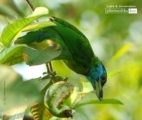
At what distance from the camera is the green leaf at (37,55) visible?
824 millimetres

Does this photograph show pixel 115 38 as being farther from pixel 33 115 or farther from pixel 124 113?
pixel 33 115

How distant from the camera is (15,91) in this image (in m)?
0.91

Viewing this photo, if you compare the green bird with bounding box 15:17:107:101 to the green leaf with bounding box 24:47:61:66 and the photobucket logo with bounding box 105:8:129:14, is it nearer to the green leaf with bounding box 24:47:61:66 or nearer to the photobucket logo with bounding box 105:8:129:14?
the green leaf with bounding box 24:47:61:66

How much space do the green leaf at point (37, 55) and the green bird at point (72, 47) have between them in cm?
7

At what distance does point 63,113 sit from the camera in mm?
854

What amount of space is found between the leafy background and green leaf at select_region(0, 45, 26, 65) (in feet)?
0.92

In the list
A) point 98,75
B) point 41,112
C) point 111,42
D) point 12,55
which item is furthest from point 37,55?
point 111,42

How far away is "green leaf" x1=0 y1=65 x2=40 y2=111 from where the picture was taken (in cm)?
87

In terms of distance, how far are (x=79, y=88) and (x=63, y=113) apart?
0.16m

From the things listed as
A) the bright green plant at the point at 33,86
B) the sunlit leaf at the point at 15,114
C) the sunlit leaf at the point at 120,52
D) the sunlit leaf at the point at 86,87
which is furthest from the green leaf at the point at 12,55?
the sunlit leaf at the point at 120,52

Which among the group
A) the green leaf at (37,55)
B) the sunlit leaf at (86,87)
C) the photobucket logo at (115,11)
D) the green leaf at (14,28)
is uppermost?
the green leaf at (14,28)

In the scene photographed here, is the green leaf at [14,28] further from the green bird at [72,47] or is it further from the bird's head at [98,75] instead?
the bird's head at [98,75]

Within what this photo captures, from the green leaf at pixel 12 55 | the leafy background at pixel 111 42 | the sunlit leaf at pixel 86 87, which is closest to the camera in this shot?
the green leaf at pixel 12 55

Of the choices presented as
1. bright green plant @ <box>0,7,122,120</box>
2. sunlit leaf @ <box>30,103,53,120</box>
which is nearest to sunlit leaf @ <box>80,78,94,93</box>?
bright green plant @ <box>0,7,122,120</box>
